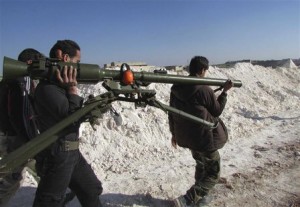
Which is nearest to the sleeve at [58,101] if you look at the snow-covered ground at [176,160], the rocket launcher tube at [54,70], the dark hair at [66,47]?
the rocket launcher tube at [54,70]

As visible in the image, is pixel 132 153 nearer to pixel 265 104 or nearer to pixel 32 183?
pixel 32 183

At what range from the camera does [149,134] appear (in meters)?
8.34

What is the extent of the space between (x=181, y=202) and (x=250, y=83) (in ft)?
39.9

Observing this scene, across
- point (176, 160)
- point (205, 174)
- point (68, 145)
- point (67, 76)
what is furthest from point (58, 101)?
point (176, 160)

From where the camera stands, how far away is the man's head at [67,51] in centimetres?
332

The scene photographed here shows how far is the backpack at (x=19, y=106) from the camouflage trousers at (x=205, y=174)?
211 cm

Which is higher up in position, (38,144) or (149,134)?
(38,144)

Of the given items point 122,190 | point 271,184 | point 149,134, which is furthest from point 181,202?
point 149,134

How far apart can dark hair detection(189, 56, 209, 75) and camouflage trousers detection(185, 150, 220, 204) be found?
1064 mm

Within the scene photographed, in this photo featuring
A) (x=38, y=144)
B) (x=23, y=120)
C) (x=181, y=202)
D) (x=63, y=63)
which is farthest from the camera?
(x=181, y=202)

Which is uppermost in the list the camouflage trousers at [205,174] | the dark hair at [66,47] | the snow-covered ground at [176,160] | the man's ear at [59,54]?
the dark hair at [66,47]

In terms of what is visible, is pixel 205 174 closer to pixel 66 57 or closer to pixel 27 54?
pixel 66 57

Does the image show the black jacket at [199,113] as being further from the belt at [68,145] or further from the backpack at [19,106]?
the backpack at [19,106]

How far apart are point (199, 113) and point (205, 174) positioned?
0.89 meters
